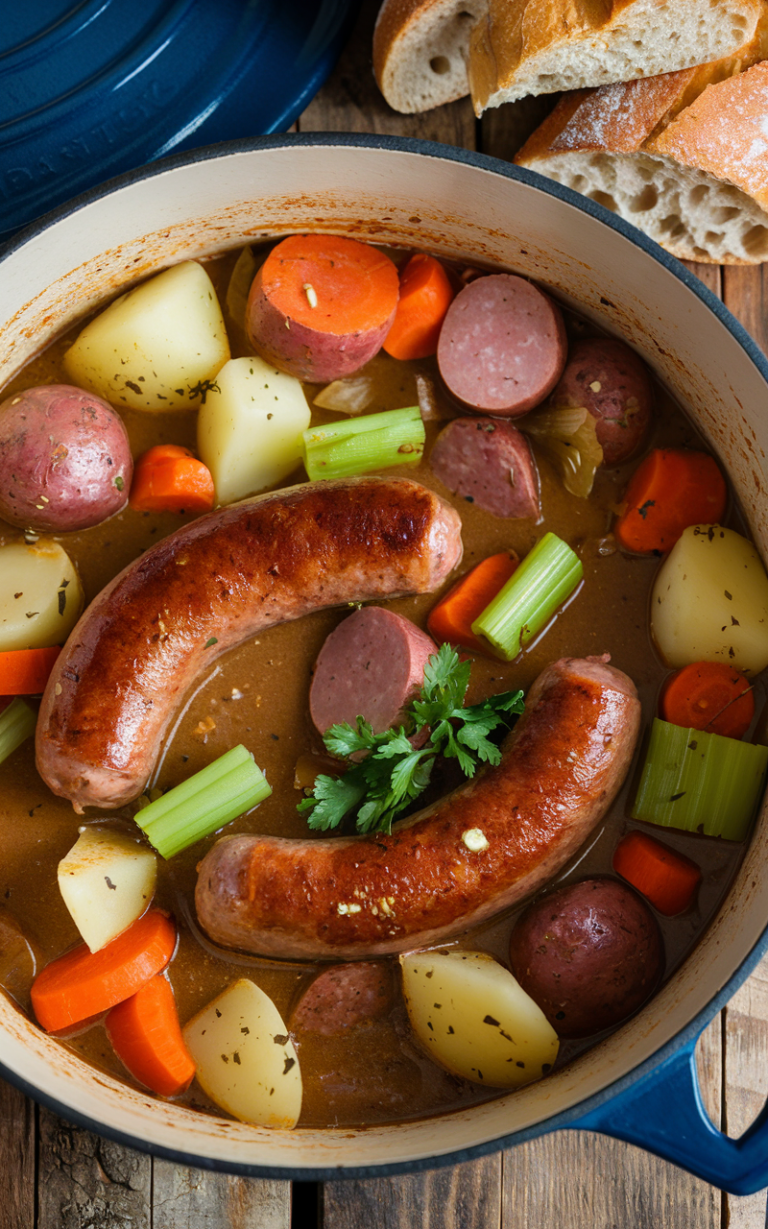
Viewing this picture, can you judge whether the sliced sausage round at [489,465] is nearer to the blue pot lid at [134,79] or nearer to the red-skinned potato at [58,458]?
the red-skinned potato at [58,458]

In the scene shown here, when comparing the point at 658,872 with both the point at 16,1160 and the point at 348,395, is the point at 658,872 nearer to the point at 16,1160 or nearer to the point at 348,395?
the point at 348,395

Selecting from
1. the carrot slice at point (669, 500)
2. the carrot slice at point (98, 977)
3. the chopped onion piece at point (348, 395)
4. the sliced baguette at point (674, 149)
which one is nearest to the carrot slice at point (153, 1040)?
the carrot slice at point (98, 977)

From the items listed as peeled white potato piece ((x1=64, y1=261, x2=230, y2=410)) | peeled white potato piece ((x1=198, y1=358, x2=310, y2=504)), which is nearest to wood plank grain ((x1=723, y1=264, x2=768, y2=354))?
peeled white potato piece ((x1=198, y1=358, x2=310, y2=504))

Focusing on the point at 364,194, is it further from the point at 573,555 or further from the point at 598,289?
the point at 573,555

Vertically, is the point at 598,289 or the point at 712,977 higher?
the point at 598,289

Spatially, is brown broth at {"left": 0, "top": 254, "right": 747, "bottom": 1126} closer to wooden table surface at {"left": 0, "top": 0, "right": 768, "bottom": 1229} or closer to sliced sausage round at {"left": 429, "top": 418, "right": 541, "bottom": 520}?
sliced sausage round at {"left": 429, "top": 418, "right": 541, "bottom": 520}

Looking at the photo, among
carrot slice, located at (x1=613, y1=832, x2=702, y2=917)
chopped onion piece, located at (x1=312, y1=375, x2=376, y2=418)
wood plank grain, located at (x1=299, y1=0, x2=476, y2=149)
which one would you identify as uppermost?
wood plank grain, located at (x1=299, y1=0, x2=476, y2=149)

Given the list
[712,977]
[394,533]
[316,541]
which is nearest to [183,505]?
[316,541]
